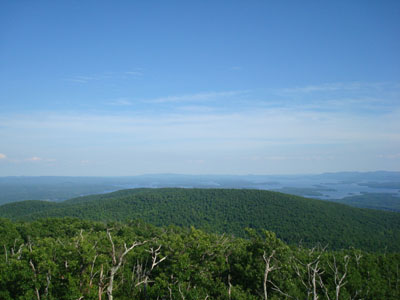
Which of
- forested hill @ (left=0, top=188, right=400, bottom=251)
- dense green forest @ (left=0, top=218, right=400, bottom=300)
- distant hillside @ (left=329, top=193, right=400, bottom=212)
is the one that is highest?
dense green forest @ (left=0, top=218, right=400, bottom=300)

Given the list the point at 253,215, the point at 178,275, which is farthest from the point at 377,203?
the point at 178,275

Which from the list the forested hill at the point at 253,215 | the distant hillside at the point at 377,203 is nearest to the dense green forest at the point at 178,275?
the forested hill at the point at 253,215

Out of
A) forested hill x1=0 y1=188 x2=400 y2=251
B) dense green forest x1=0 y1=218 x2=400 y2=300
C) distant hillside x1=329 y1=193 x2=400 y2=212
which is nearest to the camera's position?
dense green forest x1=0 y1=218 x2=400 y2=300

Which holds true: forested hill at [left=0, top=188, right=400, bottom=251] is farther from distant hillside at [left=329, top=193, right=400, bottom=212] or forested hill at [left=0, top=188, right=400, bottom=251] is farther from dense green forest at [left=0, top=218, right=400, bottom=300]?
distant hillside at [left=329, top=193, right=400, bottom=212]

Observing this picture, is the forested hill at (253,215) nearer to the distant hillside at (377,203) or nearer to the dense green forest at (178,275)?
the dense green forest at (178,275)

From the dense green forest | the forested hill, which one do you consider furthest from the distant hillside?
the dense green forest

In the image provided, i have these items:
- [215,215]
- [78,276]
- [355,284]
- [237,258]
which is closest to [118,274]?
[78,276]

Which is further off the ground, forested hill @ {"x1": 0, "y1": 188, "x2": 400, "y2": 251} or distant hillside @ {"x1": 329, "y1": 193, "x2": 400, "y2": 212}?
forested hill @ {"x1": 0, "y1": 188, "x2": 400, "y2": 251}

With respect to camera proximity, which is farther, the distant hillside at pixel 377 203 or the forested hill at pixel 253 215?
the distant hillside at pixel 377 203
